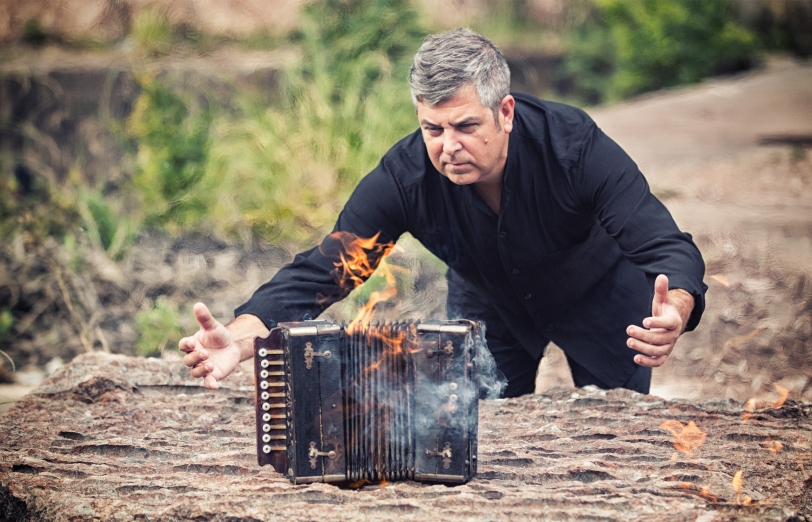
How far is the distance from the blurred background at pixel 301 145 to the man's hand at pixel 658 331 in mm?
2548

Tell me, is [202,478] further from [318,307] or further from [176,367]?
[176,367]

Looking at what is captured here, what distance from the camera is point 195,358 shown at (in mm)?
2641

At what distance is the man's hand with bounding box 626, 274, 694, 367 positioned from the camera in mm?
2518

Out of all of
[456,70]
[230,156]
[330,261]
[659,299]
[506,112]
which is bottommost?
[659,299]

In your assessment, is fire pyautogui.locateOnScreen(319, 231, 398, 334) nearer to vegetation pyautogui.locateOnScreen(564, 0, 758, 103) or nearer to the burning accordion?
the burning accordion

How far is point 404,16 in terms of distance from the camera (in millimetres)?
8516

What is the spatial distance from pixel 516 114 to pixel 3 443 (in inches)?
89.8

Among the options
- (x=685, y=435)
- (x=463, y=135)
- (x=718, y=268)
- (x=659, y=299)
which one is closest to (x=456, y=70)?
(x=463, y=135)

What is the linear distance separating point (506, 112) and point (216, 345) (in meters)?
1.35

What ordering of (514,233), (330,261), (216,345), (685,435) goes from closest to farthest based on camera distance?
(216,345), (685,435), (330,261), (514,233)

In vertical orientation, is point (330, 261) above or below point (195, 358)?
above

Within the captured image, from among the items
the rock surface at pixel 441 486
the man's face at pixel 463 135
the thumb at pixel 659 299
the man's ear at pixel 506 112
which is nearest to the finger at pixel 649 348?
the thumb at pixel 659 299

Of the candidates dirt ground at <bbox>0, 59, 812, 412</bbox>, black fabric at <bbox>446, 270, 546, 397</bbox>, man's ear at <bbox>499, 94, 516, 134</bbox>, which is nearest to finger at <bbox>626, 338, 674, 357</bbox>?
man's ear at <bbox>499, 94, 516, 134</bbox>

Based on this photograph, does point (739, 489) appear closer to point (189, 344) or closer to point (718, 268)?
point (189, 344)
